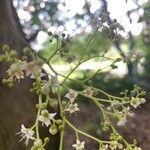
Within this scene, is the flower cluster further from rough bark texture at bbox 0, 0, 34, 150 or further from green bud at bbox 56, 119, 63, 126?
rough bark texture at bbox 0, 0, 34, 150

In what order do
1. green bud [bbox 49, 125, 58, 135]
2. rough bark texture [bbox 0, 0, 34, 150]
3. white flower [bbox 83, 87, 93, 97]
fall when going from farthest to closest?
1. rough bark texture [bbox 0, 0, 34, 150]
2. white flower [bbox 83, 87, 93, 97]
3. green bud [bbox 49, 125, 58, 135]

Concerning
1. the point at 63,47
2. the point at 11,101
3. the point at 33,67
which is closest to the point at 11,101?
the point at 11,101

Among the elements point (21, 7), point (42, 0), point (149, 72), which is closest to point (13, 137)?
point (21, 7)

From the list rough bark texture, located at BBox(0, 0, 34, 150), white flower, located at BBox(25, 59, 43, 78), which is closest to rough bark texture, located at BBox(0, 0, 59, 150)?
rough bark texture, located at BBox(0, 0, 34, 150)

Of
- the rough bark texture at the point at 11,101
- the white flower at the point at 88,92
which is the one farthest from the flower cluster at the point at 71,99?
the rough bark texture at the point at 11,101

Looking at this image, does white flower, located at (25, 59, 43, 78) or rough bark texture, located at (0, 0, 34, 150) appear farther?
rough bark texture, located at (0, 0, 34, 150)

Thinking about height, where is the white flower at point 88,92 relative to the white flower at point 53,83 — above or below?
above

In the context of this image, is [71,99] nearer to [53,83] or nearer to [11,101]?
[53,83]

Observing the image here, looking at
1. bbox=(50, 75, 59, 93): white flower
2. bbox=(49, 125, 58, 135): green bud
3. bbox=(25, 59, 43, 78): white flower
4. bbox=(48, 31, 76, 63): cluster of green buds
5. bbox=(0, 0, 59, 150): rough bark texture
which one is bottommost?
bbox=(49, 125, 58, 135): green bud

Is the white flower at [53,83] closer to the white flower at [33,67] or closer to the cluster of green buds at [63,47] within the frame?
the white flower at [33,67]
